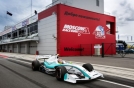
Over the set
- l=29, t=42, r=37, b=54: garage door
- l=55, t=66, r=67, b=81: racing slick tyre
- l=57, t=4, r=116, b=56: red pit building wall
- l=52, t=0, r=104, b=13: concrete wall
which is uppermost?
l=52, t=0, r=104, b=13: concrete wall

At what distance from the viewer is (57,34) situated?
919 inches

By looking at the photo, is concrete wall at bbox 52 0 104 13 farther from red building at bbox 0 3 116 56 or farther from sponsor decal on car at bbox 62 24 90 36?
sponsor decal on car at bbox 62 24 90 36

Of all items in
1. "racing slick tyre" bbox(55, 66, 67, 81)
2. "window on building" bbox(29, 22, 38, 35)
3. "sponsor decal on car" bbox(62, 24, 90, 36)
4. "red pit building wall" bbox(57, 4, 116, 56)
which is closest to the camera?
"racing slick tyre" bbox(55, 66, 67, 81)

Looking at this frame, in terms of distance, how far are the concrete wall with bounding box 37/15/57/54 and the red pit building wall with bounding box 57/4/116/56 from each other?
47.8 inches

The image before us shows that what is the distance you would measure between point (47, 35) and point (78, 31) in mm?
5557

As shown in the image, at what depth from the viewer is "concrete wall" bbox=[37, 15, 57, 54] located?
24281 mm

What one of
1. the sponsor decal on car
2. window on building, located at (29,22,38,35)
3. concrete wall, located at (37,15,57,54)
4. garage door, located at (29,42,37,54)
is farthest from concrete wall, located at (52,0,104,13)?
garage door, located at (29,42,37,54)

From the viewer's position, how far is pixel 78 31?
2542 cm

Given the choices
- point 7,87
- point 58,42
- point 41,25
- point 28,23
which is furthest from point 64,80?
point 28,23

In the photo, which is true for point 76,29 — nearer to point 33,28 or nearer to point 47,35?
point 47,35

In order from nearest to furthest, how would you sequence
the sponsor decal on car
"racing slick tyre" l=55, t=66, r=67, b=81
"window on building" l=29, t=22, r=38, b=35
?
"racing slick tyre" l=55, t=66, r=67, b=81, the sponsor decal on car, "window on building" l=29, t=22, r=38, b=35

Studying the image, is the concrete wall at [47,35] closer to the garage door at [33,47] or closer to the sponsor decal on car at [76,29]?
the sponsor decal on car at [76,29]

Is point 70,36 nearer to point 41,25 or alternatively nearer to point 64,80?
point 41,25

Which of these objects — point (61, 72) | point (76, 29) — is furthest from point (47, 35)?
point (61, 72)
